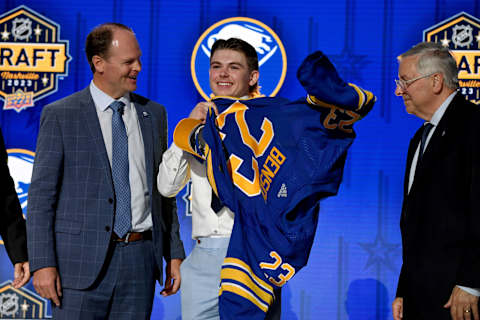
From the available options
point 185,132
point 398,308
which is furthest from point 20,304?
point 398,308

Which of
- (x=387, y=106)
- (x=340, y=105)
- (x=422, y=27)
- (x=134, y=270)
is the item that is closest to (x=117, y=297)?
(x=134, y=270)

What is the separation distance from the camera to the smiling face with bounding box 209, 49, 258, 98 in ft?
7.07

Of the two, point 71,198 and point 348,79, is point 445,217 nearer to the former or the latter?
point 71,198

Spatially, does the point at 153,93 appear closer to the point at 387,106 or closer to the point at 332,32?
the point at 332,32

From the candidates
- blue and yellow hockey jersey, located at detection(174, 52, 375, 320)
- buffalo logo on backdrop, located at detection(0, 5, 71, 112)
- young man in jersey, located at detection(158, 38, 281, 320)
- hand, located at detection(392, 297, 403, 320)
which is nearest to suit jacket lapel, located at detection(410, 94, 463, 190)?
blue and yellow hockey jersey, located at detection(174, 52, 375, 320)

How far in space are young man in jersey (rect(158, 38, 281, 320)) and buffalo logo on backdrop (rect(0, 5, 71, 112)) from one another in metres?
1.85

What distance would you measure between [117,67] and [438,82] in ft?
3.86

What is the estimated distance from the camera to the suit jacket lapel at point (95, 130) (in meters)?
2.15

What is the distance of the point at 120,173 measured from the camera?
85.9 inches

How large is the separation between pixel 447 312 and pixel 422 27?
2203mm

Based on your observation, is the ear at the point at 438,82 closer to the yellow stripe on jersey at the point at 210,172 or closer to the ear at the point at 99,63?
the yellow stripe on jersey at the point at 210,172

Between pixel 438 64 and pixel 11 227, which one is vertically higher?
pixel 438 64

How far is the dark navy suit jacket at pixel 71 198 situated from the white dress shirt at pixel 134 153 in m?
0.04

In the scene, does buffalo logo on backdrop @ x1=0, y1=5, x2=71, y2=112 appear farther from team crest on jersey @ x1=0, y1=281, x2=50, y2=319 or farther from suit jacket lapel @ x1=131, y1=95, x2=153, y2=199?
suit jacket lapel @ x1=131, y1=95, x2=153, y2=199
